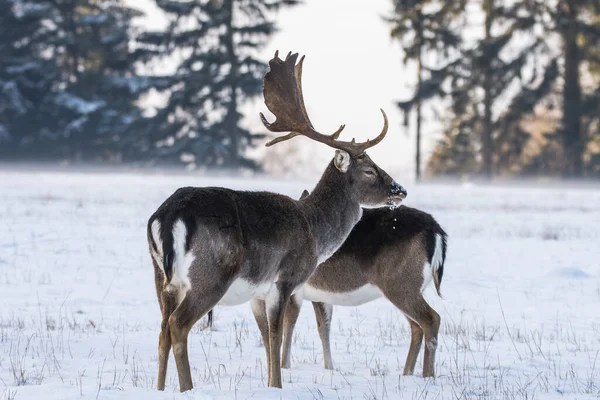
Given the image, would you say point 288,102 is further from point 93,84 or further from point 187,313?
point 93,84

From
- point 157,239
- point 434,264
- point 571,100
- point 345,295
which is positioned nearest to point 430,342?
point 434,264

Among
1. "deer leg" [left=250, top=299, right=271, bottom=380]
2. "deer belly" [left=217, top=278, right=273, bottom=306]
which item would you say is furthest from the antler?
"deer belly" [left=217, top=278, right=273, bottom=306]

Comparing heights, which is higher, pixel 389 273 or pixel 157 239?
pixel 157 239

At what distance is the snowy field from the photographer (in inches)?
260

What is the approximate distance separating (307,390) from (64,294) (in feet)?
17.2

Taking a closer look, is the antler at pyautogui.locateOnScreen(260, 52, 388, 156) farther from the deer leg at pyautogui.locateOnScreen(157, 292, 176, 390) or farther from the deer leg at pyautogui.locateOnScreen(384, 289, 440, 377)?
the deer leg at pyautogui.locateOnScreen(157, 292, 176, 390)

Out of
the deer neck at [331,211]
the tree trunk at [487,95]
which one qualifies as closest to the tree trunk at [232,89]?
the tree trunk at [487,95]

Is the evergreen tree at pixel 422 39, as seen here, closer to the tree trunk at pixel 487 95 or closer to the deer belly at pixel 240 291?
the tree trunk at pixel 487 95

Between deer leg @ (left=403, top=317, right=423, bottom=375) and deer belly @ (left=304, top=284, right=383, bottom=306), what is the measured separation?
44cm

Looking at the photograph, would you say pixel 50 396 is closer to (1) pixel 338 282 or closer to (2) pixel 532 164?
(1) pixel 338 282

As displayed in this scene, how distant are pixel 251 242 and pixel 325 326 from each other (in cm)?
194

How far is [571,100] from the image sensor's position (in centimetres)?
3722

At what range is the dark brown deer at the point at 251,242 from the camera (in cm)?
600

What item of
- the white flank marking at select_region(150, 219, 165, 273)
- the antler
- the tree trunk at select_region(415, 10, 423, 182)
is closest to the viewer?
the white flank marking at select_region(150, 219, 165, 273)
